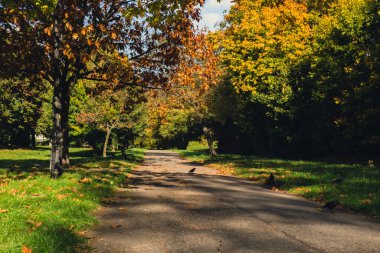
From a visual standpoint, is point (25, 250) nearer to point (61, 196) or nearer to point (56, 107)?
point (61, 196)

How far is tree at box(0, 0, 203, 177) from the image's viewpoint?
10281mm

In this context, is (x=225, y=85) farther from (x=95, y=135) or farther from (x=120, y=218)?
(x=120, y=218)

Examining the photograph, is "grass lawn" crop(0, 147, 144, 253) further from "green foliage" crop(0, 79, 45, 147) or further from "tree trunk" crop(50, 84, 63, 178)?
"green foliage" crop(0, 79, 45, 147)

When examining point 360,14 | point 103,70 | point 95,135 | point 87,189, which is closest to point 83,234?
point 87,189

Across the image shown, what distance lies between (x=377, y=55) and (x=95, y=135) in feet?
96.1

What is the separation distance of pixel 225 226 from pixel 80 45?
7.83 meters

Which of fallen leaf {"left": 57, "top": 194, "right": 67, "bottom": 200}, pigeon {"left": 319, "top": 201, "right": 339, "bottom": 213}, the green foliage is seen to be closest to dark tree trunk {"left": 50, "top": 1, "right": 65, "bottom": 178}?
fallen leaf {"left": 57, "top": 194, "right": 67, "bottom": 200}

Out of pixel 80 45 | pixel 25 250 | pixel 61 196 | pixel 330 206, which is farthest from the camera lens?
pixel 80 45

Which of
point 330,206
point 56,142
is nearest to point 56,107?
point 56,142

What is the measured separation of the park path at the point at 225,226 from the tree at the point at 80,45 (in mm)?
4470

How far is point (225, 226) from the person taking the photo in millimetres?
6445

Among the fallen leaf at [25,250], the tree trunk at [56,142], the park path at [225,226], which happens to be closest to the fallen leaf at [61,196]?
the park path at [225,226]

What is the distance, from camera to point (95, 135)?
37500 mm

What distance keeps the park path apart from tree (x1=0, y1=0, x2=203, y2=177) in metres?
4.47
